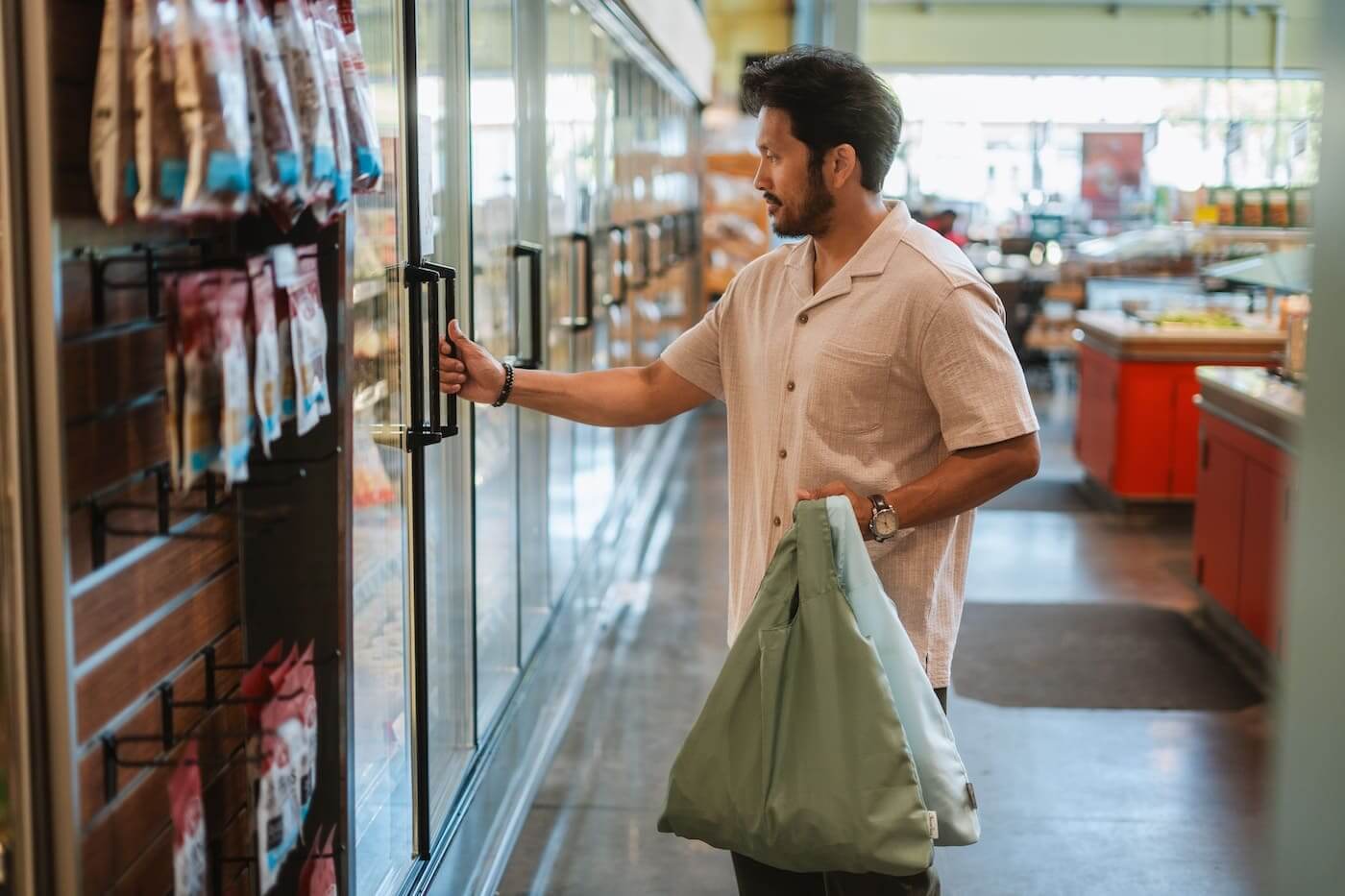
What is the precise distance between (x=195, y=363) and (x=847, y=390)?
112 centimetres

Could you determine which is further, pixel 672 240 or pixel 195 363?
pixel 672 240

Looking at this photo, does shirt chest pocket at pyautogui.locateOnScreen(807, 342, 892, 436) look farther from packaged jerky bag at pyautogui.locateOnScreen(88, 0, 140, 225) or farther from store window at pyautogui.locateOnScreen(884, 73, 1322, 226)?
store window at pyautogui.locateOnScreen(884, 73, 1322, 226)

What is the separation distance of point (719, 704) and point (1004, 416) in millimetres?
625

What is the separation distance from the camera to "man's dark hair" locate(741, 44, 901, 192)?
2498mm

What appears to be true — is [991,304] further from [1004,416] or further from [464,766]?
[464,766]

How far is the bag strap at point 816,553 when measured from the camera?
229cm

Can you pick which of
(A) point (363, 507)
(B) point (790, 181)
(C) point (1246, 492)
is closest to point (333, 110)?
(B) point (790, 181)

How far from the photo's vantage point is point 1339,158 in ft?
3.72

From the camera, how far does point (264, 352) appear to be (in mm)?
1804

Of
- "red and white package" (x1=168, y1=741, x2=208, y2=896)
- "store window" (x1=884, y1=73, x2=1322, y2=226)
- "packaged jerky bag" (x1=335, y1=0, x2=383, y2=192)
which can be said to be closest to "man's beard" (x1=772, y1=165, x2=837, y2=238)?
"packaged jerky bag" (x1=335, y1=0, x2=383, y2=192)

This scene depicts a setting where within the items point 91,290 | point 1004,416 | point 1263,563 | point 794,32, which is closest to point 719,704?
point 1004,416

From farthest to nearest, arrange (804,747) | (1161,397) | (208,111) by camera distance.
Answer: (1161,397) → (804,747) → (208,111)

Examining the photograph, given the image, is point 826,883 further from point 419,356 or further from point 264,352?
point 264,352

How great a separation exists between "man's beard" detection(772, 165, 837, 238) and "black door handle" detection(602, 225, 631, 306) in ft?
12.7
